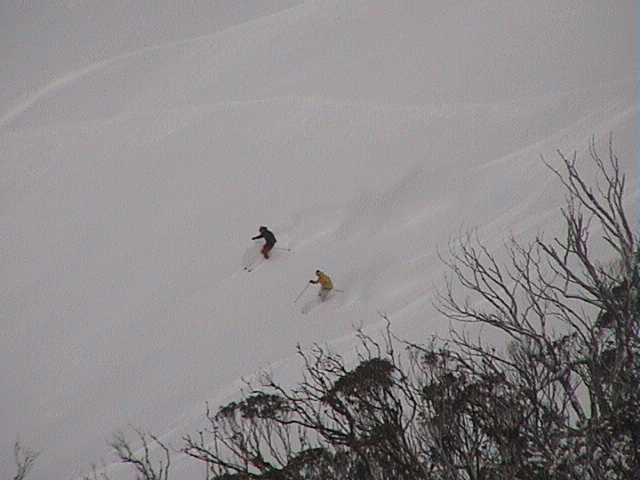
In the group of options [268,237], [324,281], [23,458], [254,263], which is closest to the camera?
[23,458]

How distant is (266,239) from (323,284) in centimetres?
240

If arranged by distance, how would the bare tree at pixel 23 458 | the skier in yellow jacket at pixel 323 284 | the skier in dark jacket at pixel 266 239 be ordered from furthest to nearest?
the skier in dark jacket at pixel 266 239, the skier in yellow jacket at pixel 323 284, the bare tree at pixel 23 458

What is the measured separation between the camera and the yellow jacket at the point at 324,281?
484 inches

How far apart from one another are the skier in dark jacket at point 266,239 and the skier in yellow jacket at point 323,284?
77.5 inches

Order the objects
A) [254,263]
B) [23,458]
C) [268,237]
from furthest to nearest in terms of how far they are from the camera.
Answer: [254,263] → [268,237] → [23,458]

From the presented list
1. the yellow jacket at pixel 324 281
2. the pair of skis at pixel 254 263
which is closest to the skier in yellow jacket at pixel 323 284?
the yellow jacket at pixel 324 281

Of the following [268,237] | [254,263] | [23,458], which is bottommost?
[23,458]

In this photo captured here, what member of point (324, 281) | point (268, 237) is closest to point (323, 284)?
point (324, 281)

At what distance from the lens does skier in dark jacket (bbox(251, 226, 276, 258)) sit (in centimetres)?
1373

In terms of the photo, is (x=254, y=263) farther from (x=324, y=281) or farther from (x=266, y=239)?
(x=324, y=281)

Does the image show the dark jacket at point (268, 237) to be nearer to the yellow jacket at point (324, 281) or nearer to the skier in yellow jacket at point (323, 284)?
the skier in yellow jacket at point (323, 284)

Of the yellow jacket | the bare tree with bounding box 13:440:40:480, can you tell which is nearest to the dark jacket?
the yellow jacket

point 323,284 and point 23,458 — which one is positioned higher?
point 323,284

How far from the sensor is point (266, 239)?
548 inches
